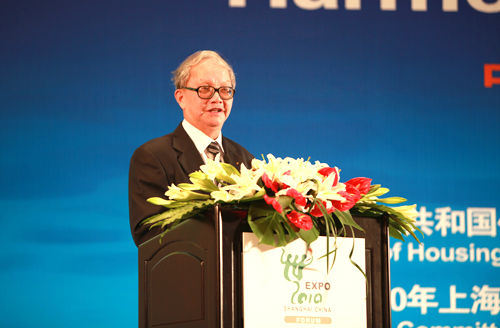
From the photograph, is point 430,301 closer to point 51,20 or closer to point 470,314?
point 470,314

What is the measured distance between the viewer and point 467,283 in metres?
3.53

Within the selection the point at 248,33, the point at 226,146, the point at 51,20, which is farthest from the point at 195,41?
the point at 226,146

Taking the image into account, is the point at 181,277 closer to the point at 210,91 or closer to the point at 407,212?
the point at 407,212

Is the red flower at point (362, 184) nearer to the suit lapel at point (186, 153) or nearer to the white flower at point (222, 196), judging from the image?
the white flower at point (222, 196)

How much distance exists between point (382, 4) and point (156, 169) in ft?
8.08

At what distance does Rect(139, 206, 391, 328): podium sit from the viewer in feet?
3.70

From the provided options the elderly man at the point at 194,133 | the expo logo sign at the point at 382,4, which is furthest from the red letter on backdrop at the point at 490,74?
the elderly man at the point at 194,133

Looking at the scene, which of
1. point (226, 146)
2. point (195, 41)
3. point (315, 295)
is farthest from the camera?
point (195, 41)

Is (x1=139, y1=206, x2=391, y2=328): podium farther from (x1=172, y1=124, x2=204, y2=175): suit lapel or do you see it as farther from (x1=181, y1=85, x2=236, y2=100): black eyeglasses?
(x1=181, y1=85, x2=236, y2=100): black eyeglasses

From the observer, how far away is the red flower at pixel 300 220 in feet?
3.66

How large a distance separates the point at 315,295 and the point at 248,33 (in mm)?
2593

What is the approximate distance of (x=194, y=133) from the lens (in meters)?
1.97

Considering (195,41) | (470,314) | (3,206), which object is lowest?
(470,314)

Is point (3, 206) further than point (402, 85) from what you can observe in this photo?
No
